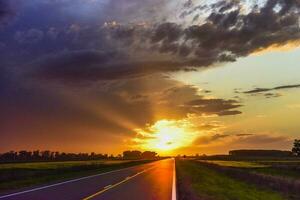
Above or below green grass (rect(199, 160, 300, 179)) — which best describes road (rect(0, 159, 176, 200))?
below

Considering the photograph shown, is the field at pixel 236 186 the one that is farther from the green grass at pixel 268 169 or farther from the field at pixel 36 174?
the field at pixel 36 174

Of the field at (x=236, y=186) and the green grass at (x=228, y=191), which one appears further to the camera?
the field at (x=236, y=186)

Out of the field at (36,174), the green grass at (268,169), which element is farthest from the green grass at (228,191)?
the green grass at (268,169)

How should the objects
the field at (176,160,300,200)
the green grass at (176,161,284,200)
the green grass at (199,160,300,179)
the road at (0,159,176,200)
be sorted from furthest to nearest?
the green grass at (199,160,300,179) < the field at (176,160,300,200) < the green grass at (176,161,284,200) < the road at (0,159,176,200)

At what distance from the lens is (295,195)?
32250 mm

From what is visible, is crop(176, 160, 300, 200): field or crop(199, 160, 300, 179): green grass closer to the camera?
crop(176, 160, 300, 200): field

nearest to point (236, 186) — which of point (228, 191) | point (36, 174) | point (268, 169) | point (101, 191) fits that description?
point (228, 191)

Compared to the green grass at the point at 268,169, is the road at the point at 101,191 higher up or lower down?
lower down

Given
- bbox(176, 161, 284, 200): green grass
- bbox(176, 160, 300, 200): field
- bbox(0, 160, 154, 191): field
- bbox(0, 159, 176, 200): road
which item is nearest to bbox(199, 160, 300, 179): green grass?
bbox(176, 160, 300, 200): field

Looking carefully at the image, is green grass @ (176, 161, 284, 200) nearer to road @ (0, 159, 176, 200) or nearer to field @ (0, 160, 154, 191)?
road @ (0, 159, 176, 200)

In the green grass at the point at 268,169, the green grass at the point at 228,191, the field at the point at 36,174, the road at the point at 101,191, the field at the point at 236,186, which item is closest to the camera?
the road at the point at 101,191

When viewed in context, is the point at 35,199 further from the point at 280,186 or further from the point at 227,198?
the point at 280,186

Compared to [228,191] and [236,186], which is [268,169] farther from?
[228,191]

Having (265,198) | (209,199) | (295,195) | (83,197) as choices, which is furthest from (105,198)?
(295,195)
